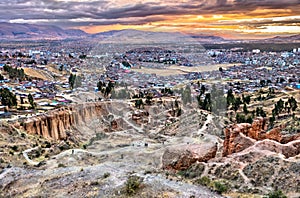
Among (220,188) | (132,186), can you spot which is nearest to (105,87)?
(132,186)

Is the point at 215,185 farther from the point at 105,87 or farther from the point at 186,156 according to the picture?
the point at 105,87

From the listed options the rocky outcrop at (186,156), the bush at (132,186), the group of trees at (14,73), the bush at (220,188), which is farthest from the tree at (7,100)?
the bush at (220,188)

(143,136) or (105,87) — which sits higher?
(105,87)

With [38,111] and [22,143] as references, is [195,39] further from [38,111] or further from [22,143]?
[38,111]

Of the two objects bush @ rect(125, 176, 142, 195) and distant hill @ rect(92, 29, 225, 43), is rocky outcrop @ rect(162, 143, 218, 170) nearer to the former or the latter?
bush @ rect(125, 176, 142, 195)

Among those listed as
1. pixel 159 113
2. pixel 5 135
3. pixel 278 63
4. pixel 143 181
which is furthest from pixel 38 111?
pixel 278 63

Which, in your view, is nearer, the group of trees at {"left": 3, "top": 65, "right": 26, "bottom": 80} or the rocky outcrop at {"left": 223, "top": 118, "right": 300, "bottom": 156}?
the rocky outcrop at {"left": 223, "top": 118, "right": 300, "bottom": 156}

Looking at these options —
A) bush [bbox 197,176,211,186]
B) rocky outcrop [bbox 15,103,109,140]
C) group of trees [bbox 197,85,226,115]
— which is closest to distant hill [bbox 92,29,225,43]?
bush [bbox 197,176,211,186]
